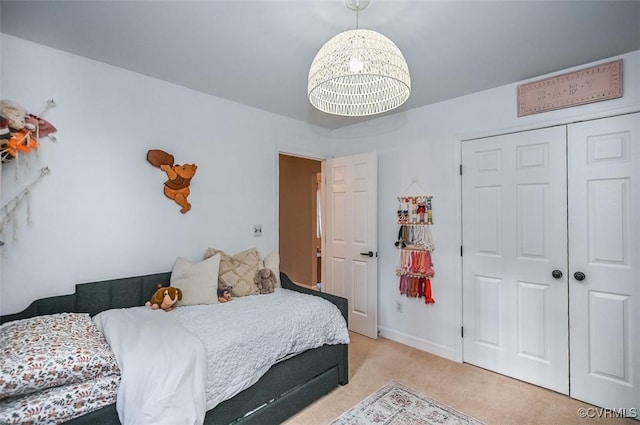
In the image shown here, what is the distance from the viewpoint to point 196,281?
92.2 inches

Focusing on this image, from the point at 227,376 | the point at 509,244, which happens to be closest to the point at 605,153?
the point at 509,244

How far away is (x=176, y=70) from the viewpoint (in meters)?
2.32

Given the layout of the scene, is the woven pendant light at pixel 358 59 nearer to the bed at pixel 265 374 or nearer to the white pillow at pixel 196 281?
the bed at pixel 265 374

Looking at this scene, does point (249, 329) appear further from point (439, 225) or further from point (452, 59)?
point (452, 59)

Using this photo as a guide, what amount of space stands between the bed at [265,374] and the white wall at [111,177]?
0.11 meters

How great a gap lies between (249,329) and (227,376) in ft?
0.90

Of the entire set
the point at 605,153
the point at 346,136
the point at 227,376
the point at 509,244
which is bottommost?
the point at 227,376

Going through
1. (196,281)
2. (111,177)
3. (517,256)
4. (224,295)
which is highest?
(111,177)

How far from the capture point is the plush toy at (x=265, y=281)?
8.65ft

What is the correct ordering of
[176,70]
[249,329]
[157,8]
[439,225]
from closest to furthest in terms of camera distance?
[157,8]
[249,329]
[176,70]
[439,225]

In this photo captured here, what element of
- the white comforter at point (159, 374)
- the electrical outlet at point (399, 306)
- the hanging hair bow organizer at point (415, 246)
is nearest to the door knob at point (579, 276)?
the hanging hair bow organizer at point (415, 246)

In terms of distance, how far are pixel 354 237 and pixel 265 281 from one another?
48.8 inches

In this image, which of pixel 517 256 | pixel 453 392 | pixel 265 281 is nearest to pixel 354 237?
pixel 265 281

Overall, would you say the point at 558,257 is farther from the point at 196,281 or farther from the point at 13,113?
the point at 13,113
